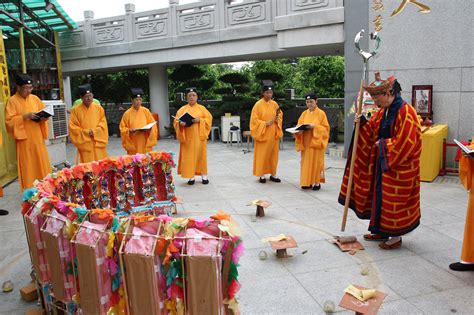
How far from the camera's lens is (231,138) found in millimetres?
15211

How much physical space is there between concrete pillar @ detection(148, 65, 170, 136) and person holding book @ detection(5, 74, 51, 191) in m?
10.6

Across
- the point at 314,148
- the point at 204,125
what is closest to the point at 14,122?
the point at 204,125

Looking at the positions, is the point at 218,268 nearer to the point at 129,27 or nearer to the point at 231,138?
the point at 231,138

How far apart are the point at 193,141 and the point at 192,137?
8cm

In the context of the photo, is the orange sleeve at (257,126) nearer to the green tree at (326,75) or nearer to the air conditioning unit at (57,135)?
the air conditioning unit at (57,135)

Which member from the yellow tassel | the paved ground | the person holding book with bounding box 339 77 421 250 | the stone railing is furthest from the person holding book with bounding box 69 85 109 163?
the stone railing

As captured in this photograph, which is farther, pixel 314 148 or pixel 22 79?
pixel 314 148

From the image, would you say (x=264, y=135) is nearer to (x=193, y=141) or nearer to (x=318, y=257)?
(x=193, y=141)

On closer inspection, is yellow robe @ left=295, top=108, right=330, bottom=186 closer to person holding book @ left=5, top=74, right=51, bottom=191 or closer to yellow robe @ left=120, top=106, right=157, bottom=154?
yellow robe @ left=120, top=106, right=157, bottom=154

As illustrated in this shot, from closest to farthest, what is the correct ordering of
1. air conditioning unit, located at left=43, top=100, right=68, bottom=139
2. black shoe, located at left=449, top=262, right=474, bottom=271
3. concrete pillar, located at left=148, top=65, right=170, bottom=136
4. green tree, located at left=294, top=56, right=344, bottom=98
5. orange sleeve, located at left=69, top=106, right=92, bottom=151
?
black shoe, located at left=449, top=262, right=474, bottom=271 → orange sleeve, located at left=69, top=106, right=92, bottom=151 → air conditioning unit, located at left=43, top=100, right=68, bottom=139 → concrete pillar, located at left=148, top=65, right=170, bottom=136 → green tree, located at left=294, top=56, right=344, bottom=98

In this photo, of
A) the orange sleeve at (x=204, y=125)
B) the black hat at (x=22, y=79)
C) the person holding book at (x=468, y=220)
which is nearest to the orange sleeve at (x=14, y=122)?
the black hat at (x=22, y=79)

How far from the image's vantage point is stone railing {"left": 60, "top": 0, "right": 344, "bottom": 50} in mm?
11336

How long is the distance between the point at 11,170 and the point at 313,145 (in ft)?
22.3

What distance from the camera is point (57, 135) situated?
34.6 ft
